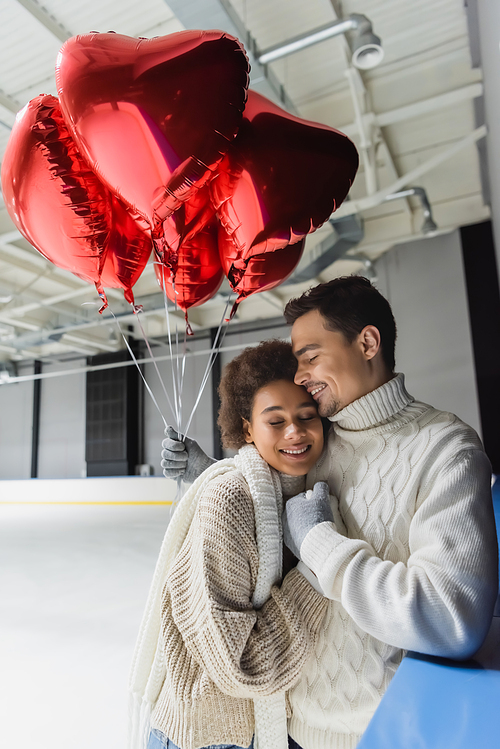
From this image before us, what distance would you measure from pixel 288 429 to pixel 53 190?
0.88m

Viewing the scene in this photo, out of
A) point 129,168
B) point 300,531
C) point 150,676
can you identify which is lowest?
point 150,676

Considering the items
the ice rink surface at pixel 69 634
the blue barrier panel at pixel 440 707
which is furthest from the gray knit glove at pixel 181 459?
the ice rink surface at pixel 69 634

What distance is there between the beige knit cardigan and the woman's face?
0.10 ft

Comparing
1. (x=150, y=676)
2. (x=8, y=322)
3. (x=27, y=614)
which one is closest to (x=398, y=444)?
(x=150, y=676)

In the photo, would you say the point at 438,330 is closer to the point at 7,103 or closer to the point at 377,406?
the point at 7,103

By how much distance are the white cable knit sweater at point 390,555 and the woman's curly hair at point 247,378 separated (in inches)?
6.1

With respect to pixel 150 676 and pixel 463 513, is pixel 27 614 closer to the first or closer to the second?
pixel 150 676

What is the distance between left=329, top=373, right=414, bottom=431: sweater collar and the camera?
3.03 feet

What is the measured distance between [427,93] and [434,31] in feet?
1.91

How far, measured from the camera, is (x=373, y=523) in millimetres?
864

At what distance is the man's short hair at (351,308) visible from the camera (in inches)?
36.9

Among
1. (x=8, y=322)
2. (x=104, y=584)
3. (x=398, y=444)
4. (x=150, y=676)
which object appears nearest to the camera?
(x=398, y=444)

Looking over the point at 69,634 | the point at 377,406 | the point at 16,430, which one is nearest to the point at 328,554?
the point at 377,406

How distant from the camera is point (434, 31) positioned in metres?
3.69
